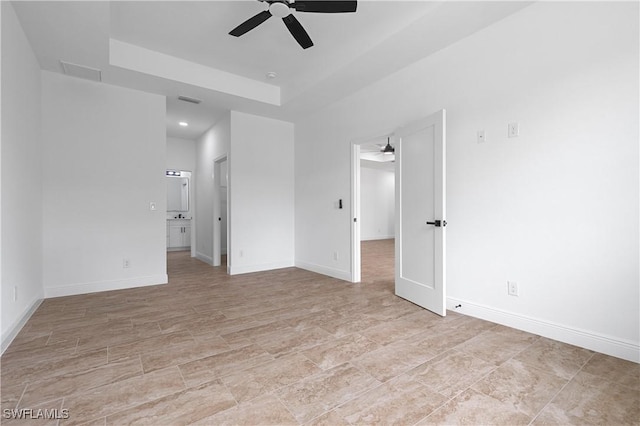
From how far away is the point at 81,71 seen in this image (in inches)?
138

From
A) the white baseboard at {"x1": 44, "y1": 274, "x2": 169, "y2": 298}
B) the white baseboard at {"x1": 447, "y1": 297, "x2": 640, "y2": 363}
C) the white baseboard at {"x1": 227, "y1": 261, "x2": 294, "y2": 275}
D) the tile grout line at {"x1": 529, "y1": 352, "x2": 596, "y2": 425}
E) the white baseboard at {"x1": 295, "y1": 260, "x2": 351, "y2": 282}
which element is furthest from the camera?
the white baseboard at {"x1": 227, "y1": 261, "x2": 294, "y2": 275}

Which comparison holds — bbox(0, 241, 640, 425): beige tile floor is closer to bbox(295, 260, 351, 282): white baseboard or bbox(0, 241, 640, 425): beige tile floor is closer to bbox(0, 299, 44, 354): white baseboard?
bbox(0, 299, 44, 354): white baseboard

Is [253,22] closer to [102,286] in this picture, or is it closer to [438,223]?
[438,223]

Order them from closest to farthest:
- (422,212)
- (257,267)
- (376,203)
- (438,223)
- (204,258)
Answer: (438,223), (422,212), (257,267), (204,258), (376,203)

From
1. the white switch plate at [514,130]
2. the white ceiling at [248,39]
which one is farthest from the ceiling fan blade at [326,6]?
the white switch plate at [514,130]

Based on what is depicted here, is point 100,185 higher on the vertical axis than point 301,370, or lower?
higher

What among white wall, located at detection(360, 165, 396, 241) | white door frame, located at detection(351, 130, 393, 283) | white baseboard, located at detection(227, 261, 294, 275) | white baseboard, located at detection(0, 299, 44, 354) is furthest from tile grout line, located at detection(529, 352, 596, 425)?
white wall, located at detection(360, 165, 396, 241)

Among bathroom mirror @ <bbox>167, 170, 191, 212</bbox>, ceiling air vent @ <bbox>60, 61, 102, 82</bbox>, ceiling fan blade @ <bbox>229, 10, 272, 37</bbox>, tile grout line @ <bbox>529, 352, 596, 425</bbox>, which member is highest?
ceiling air vent @ <bbox>60, 61, 102, 82</bbox>

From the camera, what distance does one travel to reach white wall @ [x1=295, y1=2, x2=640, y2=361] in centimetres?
205

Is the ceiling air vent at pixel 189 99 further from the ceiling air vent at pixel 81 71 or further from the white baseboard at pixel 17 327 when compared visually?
the white baseboard at pixel 17 327

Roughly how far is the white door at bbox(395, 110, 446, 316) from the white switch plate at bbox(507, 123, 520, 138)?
0.54m

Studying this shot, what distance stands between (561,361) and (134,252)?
15.5ft

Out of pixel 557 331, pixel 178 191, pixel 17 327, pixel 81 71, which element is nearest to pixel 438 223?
pixel 557 331

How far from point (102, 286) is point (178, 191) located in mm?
4136
